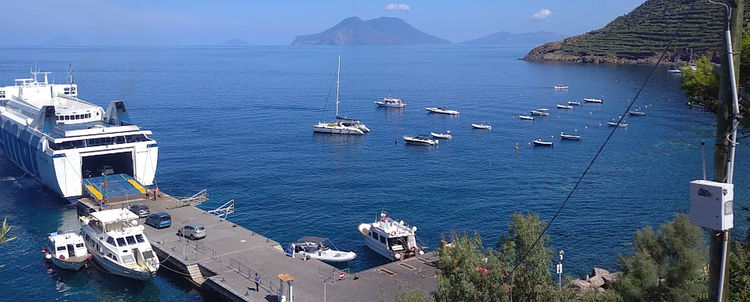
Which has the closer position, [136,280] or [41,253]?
[136,280]

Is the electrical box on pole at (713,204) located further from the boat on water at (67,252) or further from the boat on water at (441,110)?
the boat on water at (441,110)

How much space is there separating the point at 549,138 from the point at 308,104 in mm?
51068

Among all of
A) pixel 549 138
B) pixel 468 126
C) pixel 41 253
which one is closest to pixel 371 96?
pixel 468 126

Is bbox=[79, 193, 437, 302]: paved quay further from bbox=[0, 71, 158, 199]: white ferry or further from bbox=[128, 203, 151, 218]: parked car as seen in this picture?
bbox=[0, 71, 158, 199]: white ferry

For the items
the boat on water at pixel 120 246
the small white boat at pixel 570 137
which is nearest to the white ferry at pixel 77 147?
the boat on water at pixel 120 246

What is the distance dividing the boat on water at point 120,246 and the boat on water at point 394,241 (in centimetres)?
1349

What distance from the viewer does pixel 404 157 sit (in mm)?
72812

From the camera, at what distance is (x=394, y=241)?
132 ft

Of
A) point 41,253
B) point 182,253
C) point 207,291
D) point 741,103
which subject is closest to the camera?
point 741,103

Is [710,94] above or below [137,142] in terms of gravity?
above

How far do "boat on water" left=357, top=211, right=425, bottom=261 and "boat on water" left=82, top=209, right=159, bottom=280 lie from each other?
531 inches

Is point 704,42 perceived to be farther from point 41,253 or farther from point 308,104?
point 41,253

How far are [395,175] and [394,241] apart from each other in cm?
2364

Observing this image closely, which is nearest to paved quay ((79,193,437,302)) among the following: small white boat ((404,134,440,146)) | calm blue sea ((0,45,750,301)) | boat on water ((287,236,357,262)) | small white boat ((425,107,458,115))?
boat on water ((287,236,357,262))
